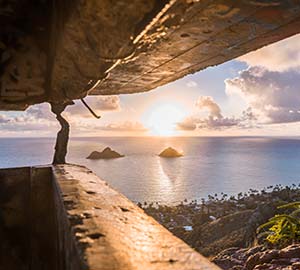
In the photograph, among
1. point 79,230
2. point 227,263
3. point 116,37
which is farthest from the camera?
point 227,263

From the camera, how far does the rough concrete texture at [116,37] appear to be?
1.38 meters

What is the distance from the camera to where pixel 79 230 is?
1.72 meters

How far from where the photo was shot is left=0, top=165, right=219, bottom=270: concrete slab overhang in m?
1.33

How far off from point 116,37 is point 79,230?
1.00m

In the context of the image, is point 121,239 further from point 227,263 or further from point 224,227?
point 224,227

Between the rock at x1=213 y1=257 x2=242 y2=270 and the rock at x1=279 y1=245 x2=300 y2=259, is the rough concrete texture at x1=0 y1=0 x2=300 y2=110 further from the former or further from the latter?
the rock at x1=213 y1=257 x2=242 y2=270

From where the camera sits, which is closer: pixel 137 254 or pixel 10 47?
pixel 137 254

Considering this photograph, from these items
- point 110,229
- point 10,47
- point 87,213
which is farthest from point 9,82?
point 110,229

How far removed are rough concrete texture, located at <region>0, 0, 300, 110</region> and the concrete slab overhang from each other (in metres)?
0.87

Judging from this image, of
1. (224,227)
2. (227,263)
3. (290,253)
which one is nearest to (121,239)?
(290,253)

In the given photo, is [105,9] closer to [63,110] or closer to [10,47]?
[10,47]

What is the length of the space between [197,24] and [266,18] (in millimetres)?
360

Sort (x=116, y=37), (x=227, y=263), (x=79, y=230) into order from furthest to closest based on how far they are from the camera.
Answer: (x=227, y=263), (x=79, y=230), (x=116, y=37)

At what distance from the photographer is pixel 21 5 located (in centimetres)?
204
